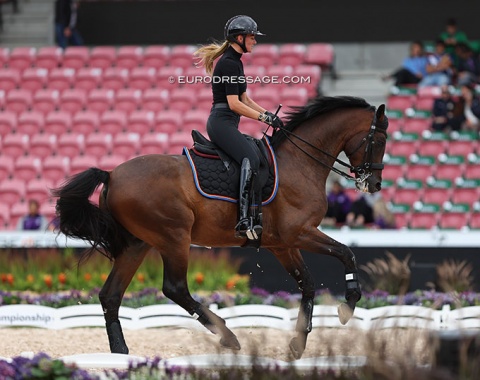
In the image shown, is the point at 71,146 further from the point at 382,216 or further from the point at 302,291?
the point at 302,291

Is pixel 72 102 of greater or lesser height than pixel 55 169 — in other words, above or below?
above

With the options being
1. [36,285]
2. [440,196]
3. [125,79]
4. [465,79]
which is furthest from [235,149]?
[125,79]

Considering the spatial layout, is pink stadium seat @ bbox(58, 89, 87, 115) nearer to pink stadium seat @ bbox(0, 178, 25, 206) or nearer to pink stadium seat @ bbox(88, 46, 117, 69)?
pink stadium seat @ bbox(88, 46, 117, 69)

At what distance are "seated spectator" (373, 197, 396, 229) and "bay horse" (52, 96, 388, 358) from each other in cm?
582

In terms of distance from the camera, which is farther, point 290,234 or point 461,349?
point 290,234

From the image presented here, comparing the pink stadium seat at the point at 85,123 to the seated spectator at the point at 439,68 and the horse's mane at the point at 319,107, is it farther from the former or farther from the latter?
the horse's mane at the point at 319,107

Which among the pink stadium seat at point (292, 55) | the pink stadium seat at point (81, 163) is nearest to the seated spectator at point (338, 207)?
the pink stadium seat at point (81, 163)

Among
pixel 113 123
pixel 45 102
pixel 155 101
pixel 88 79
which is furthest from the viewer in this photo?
pixel 88 79

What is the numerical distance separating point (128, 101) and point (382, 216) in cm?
662

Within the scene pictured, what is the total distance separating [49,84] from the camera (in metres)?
20.7

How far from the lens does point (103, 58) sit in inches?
830

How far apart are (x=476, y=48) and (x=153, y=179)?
12.6m

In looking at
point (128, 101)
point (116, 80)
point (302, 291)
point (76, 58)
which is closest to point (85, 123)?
point (128, 101)

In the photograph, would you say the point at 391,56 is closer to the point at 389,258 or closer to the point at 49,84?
the point at 49,84
